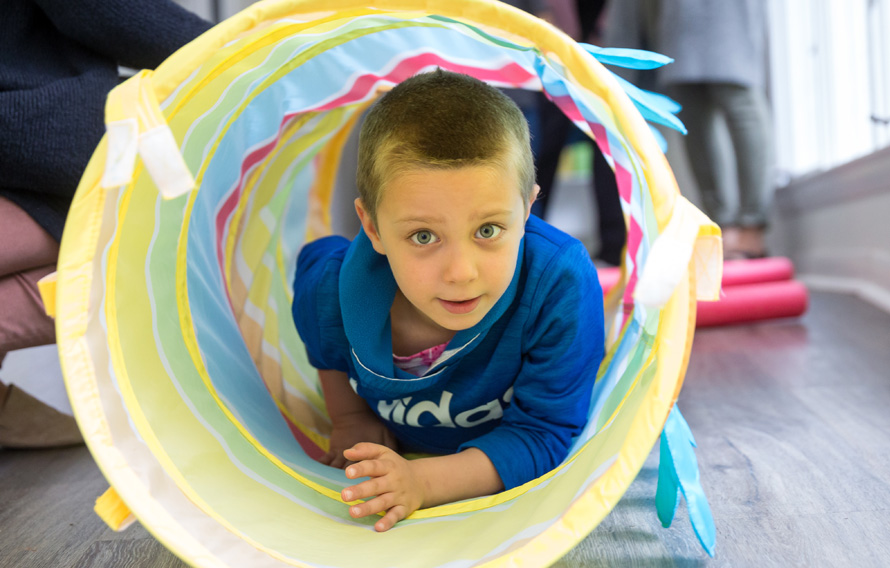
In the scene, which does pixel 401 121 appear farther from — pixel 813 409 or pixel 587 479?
pixel 813 409

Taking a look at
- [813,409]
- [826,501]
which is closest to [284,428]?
[826,501]

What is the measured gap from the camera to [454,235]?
77 cm

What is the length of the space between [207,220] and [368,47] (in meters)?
0.37

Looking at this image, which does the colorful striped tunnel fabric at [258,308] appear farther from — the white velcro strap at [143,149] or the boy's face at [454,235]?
the boy's face at [454,235]

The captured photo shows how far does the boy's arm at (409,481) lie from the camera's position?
31.4 inches

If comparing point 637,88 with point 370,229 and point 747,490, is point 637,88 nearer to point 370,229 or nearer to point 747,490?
point 370,229

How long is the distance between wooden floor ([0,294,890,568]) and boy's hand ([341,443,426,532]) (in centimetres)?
19

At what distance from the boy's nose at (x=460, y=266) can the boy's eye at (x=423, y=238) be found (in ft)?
0.11

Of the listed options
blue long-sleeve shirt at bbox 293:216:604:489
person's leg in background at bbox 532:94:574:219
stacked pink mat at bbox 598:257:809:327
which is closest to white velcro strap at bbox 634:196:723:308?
Answer: blue long-sleeve shirt at bbox 293:216:604:489

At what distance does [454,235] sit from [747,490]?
46cm

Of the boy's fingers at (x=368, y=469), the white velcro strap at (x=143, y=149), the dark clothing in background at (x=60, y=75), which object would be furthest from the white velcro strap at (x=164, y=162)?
the dark clothing in background at (x=60, y=75)

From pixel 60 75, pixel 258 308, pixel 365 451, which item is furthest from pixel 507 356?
pixel 60 75

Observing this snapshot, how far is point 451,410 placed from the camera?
3.23 ft

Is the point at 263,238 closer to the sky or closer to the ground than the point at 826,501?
closer to the sky
